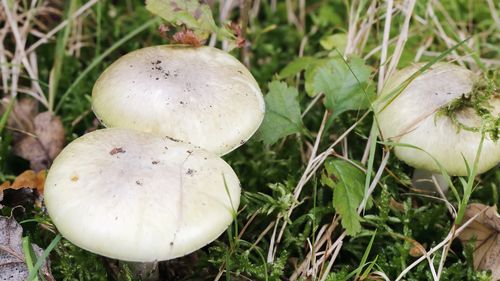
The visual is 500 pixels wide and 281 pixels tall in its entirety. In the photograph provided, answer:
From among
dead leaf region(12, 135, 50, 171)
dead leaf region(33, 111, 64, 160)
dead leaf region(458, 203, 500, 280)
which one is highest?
dead leaf region(458, 203, 500, 280)

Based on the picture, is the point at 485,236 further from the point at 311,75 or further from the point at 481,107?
the point at 311,75

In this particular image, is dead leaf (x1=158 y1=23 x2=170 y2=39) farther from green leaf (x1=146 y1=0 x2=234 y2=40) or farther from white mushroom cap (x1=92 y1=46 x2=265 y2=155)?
white mushroom cap (x1=92 y1=46 x2=265 y2=155)

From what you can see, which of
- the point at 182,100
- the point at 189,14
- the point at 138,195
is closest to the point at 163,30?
the point at 189,14

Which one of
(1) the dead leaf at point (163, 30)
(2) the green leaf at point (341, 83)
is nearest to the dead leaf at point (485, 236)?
(2) the green leaf at point (341, 83)

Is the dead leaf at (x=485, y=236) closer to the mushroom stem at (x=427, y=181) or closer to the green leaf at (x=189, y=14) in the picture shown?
the mushroom stem at (x=427, y=181)

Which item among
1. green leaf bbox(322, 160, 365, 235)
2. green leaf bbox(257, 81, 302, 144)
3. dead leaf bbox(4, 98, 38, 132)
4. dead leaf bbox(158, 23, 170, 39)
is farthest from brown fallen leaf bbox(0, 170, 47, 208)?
green leaf bbox(322, 160, 365, 235)

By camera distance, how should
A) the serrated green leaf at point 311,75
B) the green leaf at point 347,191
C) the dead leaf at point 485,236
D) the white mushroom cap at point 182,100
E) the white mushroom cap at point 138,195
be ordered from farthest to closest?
the serrated green leaf at point 311,75, the dead leaf at point 485,236, the green leaf at point 347,191, the white mushroom cap at point 182,100, the white mushroom cap at point 138,195

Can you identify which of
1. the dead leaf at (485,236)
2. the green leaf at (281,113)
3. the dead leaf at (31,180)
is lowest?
the dead leaf at (31,180)
